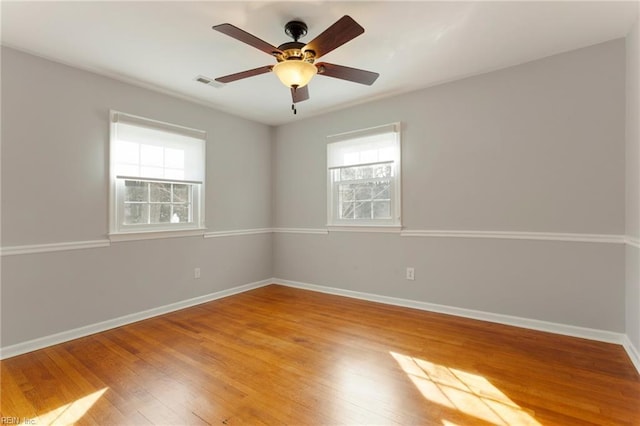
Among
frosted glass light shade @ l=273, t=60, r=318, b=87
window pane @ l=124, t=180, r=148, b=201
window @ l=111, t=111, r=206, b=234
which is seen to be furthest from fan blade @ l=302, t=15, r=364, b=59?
window pane @ l=124, t=180, r=148, b=201

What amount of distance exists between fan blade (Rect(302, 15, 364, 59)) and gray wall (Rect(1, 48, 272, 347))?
7.48 feet

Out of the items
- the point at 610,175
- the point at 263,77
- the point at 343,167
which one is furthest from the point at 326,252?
the point at 610,175

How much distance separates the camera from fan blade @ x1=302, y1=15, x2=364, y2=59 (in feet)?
5.66

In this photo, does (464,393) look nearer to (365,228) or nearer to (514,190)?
(514,190)

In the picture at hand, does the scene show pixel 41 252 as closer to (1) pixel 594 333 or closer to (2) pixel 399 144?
(2) pixel 399 144

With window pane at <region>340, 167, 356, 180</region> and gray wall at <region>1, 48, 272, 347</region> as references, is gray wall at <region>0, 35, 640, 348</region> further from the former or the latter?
window pane at <region>340, 167, 356, 180</region>

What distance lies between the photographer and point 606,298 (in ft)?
8.39

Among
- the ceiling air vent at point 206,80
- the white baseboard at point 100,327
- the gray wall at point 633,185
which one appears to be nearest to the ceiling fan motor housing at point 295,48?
the ceiling air vent at point 206,80

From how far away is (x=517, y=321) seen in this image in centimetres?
291

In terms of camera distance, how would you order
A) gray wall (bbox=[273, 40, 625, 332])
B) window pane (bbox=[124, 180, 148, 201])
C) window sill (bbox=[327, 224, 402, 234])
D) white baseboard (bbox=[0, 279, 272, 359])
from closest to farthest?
1. white baseboard (bbox=[0, 279, 272, 359])
2. gray wall (bbox=[273, 40, 625, 332])
3. window pane (bbox=[124, 180, 148, 201])
4. window sill (bbox=[327, 224, 402, 234])

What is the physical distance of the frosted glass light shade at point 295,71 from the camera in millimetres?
2078

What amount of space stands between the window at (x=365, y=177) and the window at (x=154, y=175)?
1765 mm

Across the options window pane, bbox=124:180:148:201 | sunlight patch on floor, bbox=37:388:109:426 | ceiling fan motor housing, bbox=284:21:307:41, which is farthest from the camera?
window pane, bbox=124:180:148:201

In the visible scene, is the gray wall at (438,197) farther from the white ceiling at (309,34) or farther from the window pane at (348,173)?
the window pane at (348,173)
